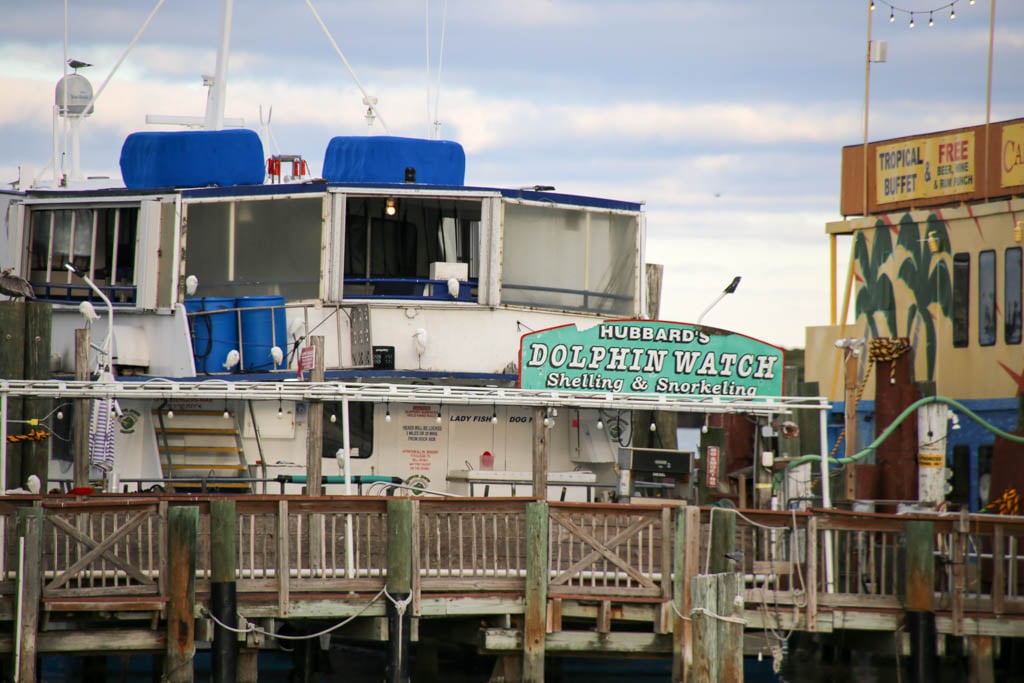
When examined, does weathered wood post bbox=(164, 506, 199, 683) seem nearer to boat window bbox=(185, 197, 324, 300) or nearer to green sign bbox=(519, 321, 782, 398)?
green sign bbox=(519, 321, 782, 398)

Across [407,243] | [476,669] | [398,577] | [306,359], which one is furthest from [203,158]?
[398,577]

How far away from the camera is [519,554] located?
16984 millimetres

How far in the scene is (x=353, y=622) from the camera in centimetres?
1709

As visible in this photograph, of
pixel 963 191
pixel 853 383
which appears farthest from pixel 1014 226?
pixel 853 383

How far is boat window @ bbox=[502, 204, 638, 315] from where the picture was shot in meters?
22.4

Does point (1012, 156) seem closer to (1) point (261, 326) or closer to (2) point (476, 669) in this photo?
(2) point (476, 669)

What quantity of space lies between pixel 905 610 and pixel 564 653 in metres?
4.08

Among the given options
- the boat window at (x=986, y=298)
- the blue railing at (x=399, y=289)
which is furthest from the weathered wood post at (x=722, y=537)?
the boat window at (x=986, y=298)

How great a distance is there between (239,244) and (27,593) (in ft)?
25.9

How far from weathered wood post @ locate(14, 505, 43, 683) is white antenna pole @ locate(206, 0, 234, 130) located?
1195 centimetres

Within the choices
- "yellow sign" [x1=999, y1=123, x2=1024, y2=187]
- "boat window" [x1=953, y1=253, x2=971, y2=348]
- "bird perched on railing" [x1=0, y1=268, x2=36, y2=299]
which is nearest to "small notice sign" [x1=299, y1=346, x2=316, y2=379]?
"bird perched on railing" [x1=0, y1=268, x2=36, y2=299]

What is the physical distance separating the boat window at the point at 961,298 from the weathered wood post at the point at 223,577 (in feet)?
60.2

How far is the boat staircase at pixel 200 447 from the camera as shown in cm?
2092

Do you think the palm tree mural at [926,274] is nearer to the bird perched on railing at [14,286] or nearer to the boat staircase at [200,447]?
the boat staircase at [200,447]
